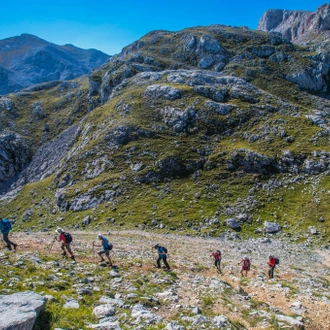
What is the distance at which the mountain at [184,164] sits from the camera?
5631cm

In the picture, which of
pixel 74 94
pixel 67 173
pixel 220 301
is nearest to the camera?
pixel 220 301

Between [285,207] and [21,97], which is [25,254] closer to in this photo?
[285,207]

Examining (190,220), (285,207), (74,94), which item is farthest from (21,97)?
(285,207)

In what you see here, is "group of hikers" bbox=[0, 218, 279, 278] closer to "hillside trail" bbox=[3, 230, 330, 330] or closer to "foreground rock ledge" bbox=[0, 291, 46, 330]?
"hillside trail" bbox=[3, 230, 330, 330]

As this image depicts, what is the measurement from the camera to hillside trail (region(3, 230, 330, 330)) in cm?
1794

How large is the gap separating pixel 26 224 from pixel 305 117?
8506 centimetres

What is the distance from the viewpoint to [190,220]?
2211 inches

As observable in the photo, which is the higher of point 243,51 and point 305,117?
point 243,51

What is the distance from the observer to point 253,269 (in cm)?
3027

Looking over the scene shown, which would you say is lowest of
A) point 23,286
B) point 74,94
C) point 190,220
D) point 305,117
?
point 190,220

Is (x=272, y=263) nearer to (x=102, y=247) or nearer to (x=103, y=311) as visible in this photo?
(x=102, y=247)

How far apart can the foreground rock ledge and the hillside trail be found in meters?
6.67

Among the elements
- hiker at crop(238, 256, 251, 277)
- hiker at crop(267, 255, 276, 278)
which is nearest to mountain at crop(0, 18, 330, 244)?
hiker at crop(267, 255, 276, 278)

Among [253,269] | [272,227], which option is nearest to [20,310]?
[253,269]
